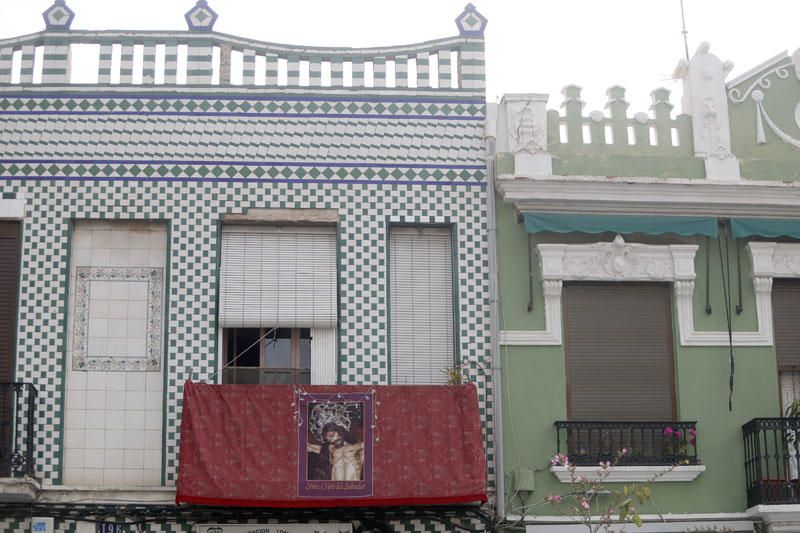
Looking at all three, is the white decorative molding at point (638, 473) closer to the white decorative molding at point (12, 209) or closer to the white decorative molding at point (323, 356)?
the white decorative molding at point (323, 356)

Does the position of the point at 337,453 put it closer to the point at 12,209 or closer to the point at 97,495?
the point at 97,495

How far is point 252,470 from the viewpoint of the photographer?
16.9 metres

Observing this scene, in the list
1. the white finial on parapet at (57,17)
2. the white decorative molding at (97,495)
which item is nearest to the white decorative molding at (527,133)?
the white finial on parapet at (57,17)

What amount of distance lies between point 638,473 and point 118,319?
272 inches

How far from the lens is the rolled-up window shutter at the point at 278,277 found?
18078 millimetres

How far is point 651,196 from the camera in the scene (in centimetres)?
1842

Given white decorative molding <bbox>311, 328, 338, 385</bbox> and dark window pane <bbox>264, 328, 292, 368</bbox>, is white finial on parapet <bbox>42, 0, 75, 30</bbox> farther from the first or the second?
white decorative molding <bbox>311, 328, 338, 385</bbox>

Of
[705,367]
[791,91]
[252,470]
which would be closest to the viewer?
Answer: [252,470]

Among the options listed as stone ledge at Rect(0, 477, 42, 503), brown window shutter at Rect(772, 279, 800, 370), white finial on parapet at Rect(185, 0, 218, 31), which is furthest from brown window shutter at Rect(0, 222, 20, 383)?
brown window shutter at Rect(772, 279, 800, 370)

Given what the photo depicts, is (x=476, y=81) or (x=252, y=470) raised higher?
(x=476, y=81)

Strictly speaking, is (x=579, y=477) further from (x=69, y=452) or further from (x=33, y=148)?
(x=33, y=148)

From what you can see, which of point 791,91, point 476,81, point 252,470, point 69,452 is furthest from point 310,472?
point 791,91

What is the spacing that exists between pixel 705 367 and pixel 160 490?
7.16 meters

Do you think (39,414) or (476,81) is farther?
(476,81)
